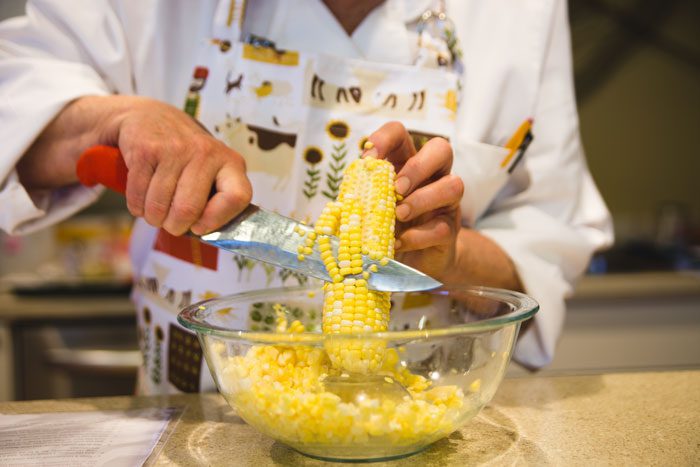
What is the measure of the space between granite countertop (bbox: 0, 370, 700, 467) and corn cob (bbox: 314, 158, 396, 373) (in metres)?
0.15

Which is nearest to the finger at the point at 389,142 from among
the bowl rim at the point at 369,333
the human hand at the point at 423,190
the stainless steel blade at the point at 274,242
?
the human hand at the point at 423,190

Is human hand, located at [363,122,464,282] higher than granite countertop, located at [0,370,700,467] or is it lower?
higher

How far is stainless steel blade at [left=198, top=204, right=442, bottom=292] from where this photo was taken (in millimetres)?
740

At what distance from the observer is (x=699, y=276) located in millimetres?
2262

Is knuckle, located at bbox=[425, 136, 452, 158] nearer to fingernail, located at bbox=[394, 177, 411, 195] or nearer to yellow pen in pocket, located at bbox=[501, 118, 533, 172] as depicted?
fingernail, located at bbox=[394, 177, 411, 195]

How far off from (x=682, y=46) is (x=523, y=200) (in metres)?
2.12

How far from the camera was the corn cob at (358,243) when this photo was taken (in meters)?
0.71

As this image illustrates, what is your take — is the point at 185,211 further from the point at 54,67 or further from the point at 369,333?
the point at 54,67

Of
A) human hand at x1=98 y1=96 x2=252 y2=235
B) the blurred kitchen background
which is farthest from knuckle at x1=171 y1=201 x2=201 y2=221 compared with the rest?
the blurred kitchen background

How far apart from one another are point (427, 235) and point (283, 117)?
1.10 feet

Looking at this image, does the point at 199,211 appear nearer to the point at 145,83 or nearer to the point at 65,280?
the point at 145,83

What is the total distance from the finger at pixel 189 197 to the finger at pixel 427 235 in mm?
242

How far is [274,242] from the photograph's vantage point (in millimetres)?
763

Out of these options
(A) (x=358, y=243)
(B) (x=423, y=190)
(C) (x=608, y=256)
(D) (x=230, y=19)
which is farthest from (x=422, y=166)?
(C) (x=608, y=256)
